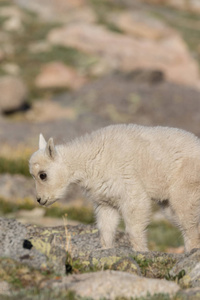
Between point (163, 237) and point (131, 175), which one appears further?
point (163, 237)

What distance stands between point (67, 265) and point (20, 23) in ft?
145

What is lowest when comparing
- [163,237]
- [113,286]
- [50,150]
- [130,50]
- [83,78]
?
[113,286]

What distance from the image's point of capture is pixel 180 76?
1660 inches

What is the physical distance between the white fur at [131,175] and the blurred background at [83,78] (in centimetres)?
568

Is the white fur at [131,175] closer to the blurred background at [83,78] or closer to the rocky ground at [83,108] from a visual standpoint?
the rocky ground at [83,108]

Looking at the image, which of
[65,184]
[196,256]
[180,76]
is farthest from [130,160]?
[180,76]

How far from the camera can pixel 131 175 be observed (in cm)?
1007

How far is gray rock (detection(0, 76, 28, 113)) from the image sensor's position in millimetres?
33125

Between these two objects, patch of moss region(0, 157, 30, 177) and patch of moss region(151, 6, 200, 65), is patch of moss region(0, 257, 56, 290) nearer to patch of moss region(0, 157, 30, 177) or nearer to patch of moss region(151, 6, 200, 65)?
patch of moss region(0, 157, 30, 177)

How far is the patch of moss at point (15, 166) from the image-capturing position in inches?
893

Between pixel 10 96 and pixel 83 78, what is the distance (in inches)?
357

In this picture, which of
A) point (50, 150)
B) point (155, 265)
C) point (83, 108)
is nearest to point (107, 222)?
point (50, 150)

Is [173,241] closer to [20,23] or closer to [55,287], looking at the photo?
[55,287]

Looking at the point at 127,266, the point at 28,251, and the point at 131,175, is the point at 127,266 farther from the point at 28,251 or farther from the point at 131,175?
the point at 131,175
